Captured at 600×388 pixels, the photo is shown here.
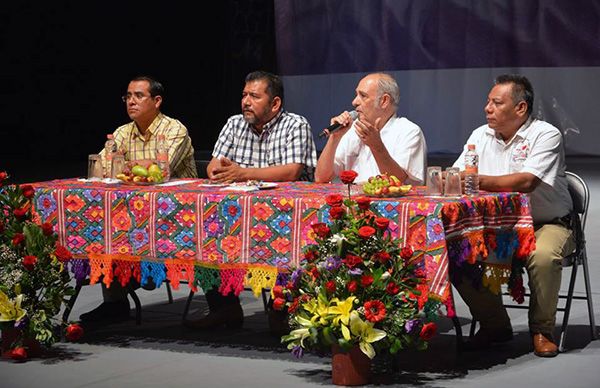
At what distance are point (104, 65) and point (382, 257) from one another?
10833 millimetres

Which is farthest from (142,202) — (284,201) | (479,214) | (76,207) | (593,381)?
(593,381)

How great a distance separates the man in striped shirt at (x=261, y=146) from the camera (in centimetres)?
544

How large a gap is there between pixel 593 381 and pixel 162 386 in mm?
1609

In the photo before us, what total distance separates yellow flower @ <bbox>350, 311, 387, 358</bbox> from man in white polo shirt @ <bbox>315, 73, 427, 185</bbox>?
1092mm

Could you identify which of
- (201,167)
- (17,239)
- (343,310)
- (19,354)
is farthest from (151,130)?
(201,167)

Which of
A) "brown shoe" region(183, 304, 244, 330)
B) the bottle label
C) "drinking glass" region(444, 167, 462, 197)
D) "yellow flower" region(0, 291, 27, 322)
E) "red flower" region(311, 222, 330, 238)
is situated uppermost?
the bottle label

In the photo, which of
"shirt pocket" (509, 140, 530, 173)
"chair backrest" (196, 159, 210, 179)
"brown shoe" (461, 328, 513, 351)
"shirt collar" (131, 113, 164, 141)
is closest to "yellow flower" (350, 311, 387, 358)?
"brown shoe" (461, 328, 513, 351)

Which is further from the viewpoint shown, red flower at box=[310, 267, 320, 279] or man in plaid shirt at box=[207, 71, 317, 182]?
man in plaid shirt at box=[207, 71, 317, 182]

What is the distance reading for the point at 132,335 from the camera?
5.31 m

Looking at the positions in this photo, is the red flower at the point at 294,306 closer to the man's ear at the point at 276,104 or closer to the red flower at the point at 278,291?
the red flower at the point at 278,291

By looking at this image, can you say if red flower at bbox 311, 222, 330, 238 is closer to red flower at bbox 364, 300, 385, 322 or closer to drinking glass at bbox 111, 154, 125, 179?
red flower at bbox 364, 300, 385, 322

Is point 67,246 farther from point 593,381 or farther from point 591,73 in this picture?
point 591,73

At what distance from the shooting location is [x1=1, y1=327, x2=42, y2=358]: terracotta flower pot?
4.78 metres

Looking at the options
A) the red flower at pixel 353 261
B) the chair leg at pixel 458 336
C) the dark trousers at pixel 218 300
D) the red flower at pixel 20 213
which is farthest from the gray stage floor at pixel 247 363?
the red flower at pixel 20 213
